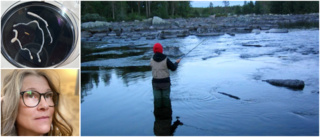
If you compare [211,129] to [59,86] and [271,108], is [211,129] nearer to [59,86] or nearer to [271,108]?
[271,108]

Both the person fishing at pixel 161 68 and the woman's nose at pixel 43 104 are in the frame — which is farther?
the person fishing at pixel 161 68

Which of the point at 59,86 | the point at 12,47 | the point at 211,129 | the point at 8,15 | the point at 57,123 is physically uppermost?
the point at 8,15

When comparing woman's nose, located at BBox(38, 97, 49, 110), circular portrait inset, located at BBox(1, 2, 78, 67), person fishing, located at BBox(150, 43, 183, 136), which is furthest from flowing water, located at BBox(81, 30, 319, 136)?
woman's nose, located at BBox(38, 97, 49, 110)

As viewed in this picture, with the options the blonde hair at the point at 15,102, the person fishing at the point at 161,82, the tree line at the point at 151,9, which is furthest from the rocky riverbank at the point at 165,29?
the blonde hair at the point at 15,102

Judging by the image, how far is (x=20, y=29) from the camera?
77.9 inches

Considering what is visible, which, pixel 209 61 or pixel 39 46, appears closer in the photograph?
pixel 39 46

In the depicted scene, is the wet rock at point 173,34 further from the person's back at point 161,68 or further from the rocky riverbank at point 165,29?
the person's back at point 161,68

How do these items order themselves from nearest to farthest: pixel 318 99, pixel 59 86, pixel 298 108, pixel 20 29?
pixel 59 86, pixel 20 29, pixel 298 108, pixel 318 99

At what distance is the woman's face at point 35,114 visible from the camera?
5.70ft

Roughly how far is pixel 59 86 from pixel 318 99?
3.42 metres

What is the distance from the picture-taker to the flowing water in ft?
11.3

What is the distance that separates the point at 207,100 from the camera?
4320 millimetres

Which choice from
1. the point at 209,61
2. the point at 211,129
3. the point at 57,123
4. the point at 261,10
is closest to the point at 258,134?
the point at 211,129

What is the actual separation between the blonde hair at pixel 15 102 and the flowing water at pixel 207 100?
61.9 inches
